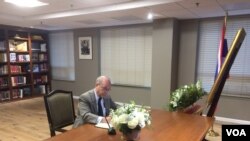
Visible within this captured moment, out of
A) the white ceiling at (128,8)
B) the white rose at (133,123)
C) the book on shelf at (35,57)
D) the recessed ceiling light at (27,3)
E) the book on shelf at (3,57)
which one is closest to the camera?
the white rose at (133,123)

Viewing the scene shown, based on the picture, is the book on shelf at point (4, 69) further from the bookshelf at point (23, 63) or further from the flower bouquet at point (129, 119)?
the flower bouquet at point (129, 119)

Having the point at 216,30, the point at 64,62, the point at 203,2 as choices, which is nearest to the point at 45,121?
the point at 64,62

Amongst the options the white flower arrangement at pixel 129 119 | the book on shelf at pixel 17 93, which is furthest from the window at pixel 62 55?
the white flower arrangement at pixel 129 119

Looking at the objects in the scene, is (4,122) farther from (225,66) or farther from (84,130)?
(225,66)

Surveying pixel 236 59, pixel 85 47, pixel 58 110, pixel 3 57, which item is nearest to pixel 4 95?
pixel 3 57

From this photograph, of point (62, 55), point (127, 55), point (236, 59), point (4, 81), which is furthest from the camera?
point (62, 55)

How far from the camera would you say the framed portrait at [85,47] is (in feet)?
19.4

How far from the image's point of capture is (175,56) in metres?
4.52

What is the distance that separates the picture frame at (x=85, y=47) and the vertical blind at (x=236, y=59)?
3.06 meters

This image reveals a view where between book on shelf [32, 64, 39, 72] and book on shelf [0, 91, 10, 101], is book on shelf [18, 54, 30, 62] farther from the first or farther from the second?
book on shelf [0, 91, 10, 101]

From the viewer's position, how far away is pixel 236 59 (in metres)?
4.12

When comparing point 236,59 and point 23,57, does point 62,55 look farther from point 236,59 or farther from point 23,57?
point 236,59

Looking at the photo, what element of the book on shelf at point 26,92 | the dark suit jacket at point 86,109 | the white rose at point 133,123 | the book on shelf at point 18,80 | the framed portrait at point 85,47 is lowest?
the book on shelf at point 26,92

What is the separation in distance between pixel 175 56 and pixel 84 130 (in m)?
3.19
